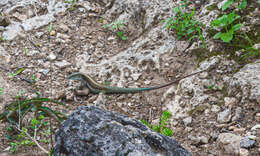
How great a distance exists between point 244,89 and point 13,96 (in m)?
2.90

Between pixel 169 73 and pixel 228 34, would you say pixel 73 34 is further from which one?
pixel 228 34

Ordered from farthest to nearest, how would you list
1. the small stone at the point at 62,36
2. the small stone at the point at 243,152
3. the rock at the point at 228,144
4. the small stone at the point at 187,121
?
1. the small stone at the point at 62,36
2. the small stone at the point at 187,121
3. the rock at the point at 228,144
4. the small stone at the point at 243,152

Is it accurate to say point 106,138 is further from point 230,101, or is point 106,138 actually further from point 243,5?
point 243,5

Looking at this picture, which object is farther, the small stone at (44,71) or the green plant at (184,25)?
the small stone at (44,71)

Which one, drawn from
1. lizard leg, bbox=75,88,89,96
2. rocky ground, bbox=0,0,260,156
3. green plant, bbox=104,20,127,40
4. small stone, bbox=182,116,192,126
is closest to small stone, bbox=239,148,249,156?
rocky ground, bbox=0,0,260,156

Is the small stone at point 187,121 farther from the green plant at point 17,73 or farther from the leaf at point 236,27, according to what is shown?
the green plant at point 17,73

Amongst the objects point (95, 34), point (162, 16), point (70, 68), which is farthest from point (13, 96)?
point (162, 16)

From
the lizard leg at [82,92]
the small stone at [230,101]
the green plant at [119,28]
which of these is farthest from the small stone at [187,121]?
the green plant at [119,28]

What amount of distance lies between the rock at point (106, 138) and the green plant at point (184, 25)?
192 centimetres

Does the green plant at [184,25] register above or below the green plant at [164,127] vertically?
above

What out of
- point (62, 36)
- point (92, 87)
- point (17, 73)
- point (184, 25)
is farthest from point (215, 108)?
point (62, 36)

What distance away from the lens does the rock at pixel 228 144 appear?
187 centimetres

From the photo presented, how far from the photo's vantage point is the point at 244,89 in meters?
2.22

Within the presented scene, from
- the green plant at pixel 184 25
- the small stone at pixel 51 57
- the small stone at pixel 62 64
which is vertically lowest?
the small stone at pixel 62 64
